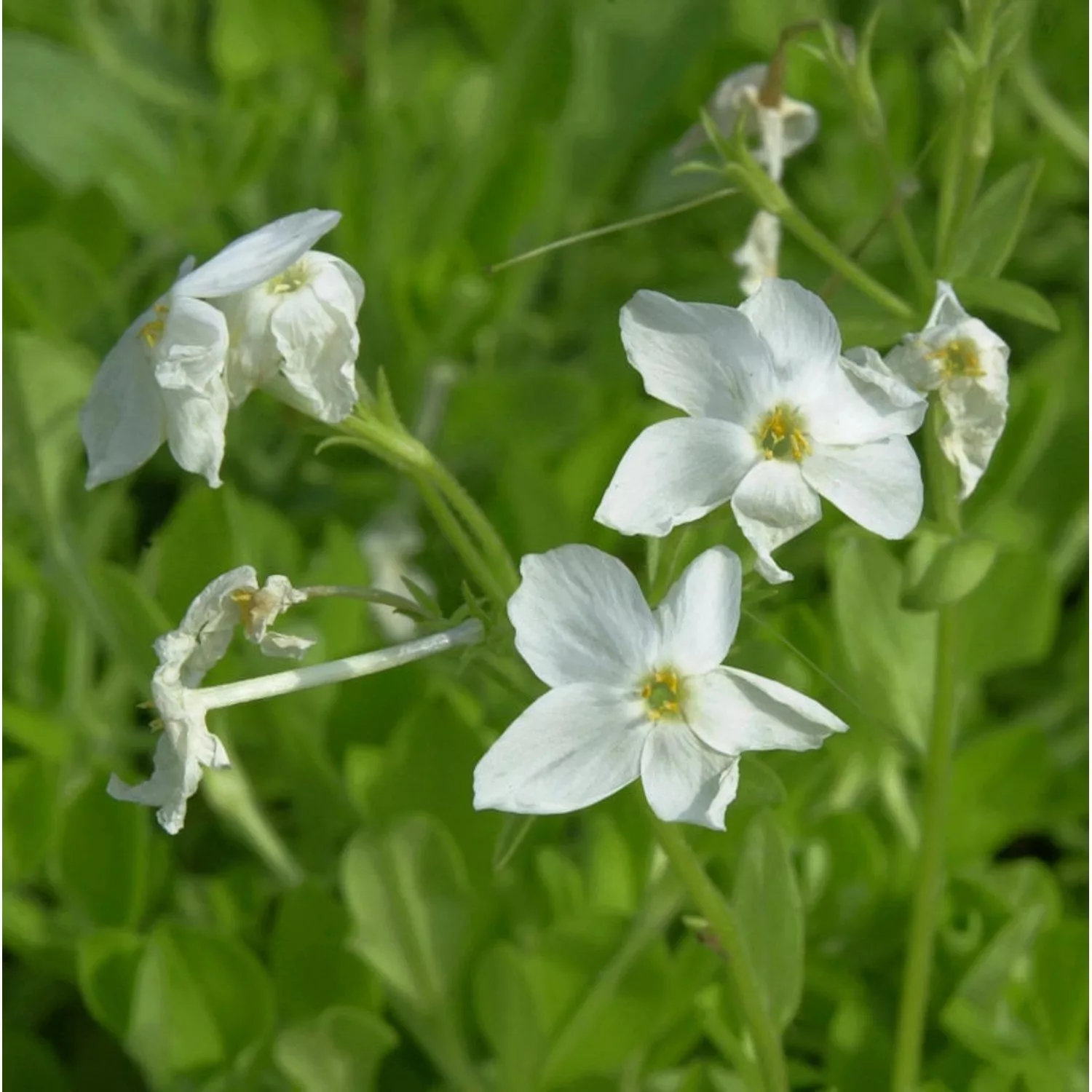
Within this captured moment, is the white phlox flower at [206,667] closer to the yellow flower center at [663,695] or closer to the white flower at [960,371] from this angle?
the yellow flower center at [663,695]

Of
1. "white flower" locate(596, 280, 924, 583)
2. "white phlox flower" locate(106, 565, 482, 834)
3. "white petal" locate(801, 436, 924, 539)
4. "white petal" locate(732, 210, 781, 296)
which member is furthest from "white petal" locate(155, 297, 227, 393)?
"white petal" locate(732, 210, 781, 296)

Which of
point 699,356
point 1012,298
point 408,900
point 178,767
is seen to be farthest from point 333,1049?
point 1012,298

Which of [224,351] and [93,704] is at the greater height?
[224,351]

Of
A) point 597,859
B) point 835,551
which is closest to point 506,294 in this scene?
point 835,551

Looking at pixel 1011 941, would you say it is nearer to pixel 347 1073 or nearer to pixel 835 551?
pixel 835 551

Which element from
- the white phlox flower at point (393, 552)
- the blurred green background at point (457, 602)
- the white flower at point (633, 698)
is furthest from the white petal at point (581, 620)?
the white phlox flower at point (393, 552)

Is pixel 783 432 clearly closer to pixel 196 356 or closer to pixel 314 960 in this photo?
pixel 196 356

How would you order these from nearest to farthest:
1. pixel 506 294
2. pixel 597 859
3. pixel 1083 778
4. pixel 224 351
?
pixel 224 351, pixel 597 859, pixel 1083 778, pixel 506 294
